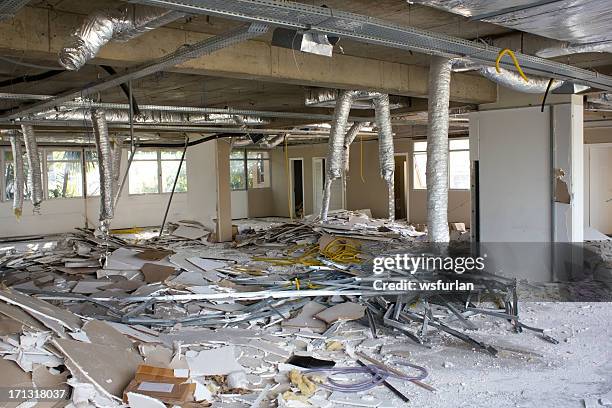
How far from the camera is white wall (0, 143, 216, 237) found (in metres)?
12.0

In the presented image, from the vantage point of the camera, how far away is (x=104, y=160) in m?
6.86

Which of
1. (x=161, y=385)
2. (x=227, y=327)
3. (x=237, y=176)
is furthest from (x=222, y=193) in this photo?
(x=161, y=385)

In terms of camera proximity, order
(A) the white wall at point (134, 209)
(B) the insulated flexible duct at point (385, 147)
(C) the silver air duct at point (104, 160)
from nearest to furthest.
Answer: (B) the insulated flexible duct at point (385, 147)
(C) the silver air duct at point (104, 160)
(A) the white wall at point (134, 209)

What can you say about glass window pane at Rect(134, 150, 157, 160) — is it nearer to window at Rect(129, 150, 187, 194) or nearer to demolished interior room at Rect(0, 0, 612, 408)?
window at Rect(129, 150, 187, 194)

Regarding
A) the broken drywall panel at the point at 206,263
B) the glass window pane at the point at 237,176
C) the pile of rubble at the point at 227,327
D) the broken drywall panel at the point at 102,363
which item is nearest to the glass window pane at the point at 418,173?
the glass window pane at the point at 237,176

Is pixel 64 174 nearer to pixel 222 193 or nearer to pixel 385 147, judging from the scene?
pixel 222 193

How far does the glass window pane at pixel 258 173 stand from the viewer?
17906mm

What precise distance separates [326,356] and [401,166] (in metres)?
11.8

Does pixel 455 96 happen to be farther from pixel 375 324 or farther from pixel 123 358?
pixel 123 358

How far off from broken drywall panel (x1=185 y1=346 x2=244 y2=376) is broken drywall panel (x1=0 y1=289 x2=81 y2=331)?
2.73ft

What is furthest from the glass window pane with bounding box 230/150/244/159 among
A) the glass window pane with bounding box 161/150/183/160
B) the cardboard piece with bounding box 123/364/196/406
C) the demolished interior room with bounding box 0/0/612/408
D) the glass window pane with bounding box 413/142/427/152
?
the cardboard piece with bounding box 123/364/196/406

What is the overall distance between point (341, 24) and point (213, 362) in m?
2.50

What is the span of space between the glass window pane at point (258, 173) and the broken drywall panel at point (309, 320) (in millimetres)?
12454

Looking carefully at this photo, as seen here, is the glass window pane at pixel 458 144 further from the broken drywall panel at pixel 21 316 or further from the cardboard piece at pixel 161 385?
the broken drywall panel at pixel 21 316
